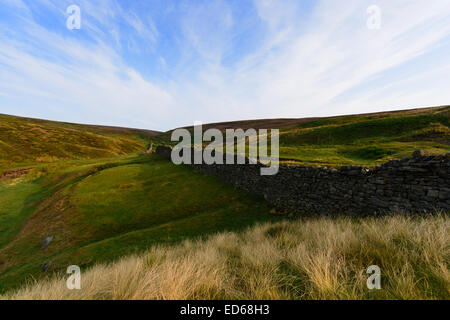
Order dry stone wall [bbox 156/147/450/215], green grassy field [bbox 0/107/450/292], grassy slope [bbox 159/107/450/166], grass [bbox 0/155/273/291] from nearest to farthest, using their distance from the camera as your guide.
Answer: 1. dry stone wall [bbox 156/147/450/215]
2. grass [bbox 0/155/273/291]
3. green grassy field [bbox 0/107/450/292]
4. grassy slope [bbox 159/107/450/166]

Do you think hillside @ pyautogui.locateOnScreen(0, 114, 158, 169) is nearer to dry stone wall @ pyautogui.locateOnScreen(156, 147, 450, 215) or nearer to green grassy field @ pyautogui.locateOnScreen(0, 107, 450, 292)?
green grassy field @ pyautogui.locateOnScreen(0, 107, 450, 292)

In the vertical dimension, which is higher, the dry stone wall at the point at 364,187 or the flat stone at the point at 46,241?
the dry stone wall at the point at 364,187

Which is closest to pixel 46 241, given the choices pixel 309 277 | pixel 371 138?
pixel 309 277

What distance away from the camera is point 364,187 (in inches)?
281

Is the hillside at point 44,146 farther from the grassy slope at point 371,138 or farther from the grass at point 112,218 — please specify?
the grassy slope at point 371,138

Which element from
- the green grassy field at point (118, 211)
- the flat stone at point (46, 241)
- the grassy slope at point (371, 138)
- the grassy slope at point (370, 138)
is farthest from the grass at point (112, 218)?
the grassy slope at point (371, 138)

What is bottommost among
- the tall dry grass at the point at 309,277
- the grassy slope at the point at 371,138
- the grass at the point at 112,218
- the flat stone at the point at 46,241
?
the flat stone at the point at 46,241

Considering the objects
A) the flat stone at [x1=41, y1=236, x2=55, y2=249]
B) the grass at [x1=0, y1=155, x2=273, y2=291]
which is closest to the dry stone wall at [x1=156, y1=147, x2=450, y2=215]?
the grass at [x1=0, y1=155, x2=273, y2=291]

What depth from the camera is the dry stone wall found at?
5480mm

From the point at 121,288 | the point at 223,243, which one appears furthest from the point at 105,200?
the point at 121,288

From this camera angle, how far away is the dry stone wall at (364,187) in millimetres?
5480

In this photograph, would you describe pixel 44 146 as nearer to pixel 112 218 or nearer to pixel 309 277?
pixel 112 218

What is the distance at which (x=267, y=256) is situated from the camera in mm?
3834

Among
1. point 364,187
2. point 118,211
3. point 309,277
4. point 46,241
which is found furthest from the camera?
point 118,211
